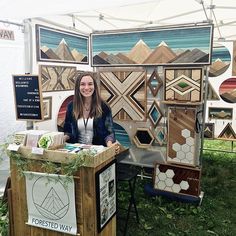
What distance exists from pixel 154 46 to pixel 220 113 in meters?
2.20

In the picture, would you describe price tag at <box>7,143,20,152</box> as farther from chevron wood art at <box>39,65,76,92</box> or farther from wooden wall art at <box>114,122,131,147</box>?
wooden wall art at <box>114,122,131,147</box>

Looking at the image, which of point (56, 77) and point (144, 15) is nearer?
point (56, 77)

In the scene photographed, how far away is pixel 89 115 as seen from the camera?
8.00 feet

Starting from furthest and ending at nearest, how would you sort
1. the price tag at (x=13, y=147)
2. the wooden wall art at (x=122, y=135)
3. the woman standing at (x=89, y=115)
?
1. the wooden wall art at (x=122, y=135)
2. the woman standing at (x=89, y=115)
3. the price tag at (x=13, y=147)

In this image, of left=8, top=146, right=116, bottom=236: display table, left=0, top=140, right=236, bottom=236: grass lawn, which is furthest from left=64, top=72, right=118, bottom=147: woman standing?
left=0, top=140, right=236, bottom=236: grass lawn

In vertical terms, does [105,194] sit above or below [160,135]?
below

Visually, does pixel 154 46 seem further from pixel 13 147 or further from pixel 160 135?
pixel 13 147

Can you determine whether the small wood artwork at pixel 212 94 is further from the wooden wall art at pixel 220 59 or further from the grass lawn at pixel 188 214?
the grass lawn at pixel 188 214

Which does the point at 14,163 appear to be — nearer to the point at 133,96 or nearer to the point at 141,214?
the point at 141,214

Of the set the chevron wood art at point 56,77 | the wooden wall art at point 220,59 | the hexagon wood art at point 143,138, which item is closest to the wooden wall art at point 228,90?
the wooden wall art at point 220,59

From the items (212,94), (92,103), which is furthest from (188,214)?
(212,94)

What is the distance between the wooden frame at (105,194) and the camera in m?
1.79

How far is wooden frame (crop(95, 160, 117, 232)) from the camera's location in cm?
179

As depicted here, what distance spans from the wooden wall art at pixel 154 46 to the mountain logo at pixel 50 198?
1974 mm
